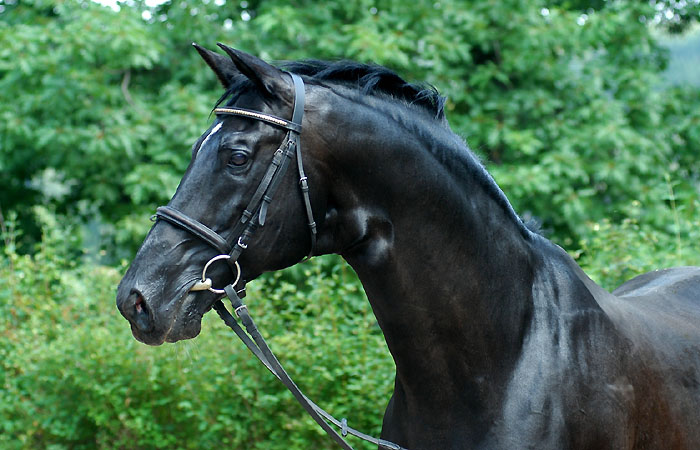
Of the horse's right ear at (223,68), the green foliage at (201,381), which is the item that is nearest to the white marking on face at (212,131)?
the horse's right ear at (223,68)

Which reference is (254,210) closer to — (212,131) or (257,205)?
(257,205)

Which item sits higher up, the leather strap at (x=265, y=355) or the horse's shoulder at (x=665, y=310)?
the horse's shoulder at (x=665, y=310)

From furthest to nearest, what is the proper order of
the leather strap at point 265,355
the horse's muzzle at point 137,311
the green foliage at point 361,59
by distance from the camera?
the green foliage at point 361,59 → the leather strap at point 265,355 → the horse's muzzle at point 137,311

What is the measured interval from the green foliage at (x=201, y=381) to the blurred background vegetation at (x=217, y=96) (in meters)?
0.03

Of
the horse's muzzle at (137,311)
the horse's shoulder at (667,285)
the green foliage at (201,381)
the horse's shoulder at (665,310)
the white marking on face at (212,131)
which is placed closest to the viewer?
the horse's muzzle at (137,311)

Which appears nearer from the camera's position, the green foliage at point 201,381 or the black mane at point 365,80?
the black mane at point 365,80

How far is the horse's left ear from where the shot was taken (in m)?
2.10

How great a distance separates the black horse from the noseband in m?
0.02

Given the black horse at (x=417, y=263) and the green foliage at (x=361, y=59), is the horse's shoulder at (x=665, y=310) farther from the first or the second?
the green foliage at (x=361, y=59)

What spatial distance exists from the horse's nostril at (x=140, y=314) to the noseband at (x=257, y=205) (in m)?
0.15

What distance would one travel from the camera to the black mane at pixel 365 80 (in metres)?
2.32

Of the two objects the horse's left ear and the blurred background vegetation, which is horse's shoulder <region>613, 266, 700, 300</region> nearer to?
the blurred background vegetation

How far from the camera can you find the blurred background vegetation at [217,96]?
16.6 feet

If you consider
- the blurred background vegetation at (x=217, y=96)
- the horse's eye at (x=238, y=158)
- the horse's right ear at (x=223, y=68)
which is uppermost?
the blurred background vegetation at (x=217, y=96)
